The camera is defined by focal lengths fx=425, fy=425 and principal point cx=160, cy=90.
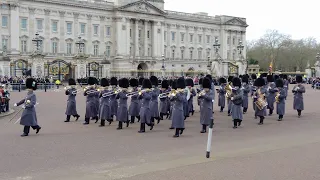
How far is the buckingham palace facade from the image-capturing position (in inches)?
2195

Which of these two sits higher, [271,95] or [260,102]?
[271,95]

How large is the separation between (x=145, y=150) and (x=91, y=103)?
5.83 m

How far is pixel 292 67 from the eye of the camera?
91.2m

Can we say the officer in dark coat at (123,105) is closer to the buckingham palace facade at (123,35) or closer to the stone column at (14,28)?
the buckingham palace facade at (123,35)

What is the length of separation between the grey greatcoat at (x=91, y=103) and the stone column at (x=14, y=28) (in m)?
43.8

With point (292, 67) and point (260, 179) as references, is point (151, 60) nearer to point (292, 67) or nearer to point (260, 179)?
point (292, 67)

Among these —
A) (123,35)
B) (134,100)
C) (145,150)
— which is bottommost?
(145,150)

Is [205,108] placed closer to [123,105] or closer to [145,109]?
[145,109]

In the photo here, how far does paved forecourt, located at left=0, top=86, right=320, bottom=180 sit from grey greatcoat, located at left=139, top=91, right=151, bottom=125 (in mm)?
456

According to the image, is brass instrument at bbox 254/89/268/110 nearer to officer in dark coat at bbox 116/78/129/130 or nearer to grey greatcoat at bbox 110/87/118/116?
officer in dark coat at bbox 116/78/129/130

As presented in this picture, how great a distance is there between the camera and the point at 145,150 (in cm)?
1023

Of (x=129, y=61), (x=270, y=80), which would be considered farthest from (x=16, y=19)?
(x=270, y=80)

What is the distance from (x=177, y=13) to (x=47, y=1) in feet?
82.6

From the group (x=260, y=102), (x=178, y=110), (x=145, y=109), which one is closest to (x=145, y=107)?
(x=145, y=109)
